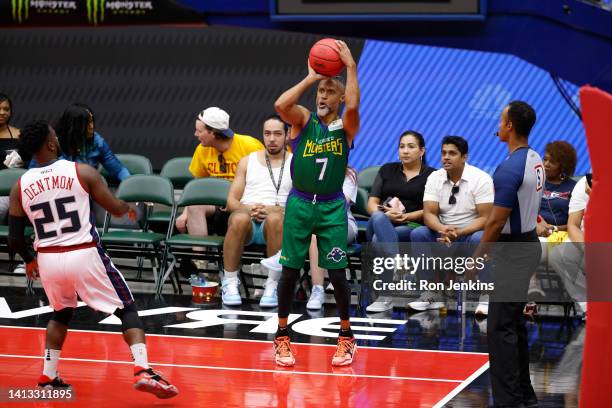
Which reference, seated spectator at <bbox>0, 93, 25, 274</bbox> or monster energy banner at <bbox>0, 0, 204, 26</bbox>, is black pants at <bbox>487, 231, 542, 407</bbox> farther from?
monster energy banner at <bbox>0, 0, 204, 26</bbox>

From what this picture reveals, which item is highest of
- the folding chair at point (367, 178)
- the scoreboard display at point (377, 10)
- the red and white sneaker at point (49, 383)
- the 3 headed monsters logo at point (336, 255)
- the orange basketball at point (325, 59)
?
the scoreboard display at point (377, 10)

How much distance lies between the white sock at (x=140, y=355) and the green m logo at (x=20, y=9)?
7.24 m

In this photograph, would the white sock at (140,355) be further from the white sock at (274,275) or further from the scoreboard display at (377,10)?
the scoreboard display at (377,10)

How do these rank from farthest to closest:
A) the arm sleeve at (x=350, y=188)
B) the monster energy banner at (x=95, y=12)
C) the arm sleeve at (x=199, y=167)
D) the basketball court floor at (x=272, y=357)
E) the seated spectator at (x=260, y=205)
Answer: the monster energy banner at (x=95, y=12) → the arm sleeve at (x=199, y=167) → the arm sleeve at (x=350, y=188) → the seated spectator at (x=260, y=205) → the basketball court floor at (x=272, y=357)

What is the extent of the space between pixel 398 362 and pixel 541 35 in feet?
17.2

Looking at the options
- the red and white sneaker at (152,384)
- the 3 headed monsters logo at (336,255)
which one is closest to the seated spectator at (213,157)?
the 3 headed monsters logo at (336,255)

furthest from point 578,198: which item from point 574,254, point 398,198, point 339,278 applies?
point 339,278

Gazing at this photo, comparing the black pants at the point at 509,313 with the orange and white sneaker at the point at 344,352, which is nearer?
the black pants at the point at 509,313

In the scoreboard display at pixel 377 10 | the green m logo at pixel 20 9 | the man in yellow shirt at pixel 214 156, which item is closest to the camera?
the man in yellow shirt at pixel 214 156

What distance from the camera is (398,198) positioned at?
8.86 meters

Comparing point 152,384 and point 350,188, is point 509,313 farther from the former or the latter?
point 350,188

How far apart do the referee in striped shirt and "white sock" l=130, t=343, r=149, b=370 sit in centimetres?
188

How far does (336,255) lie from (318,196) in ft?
1.31

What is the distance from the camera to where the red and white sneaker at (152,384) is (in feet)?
18.0
